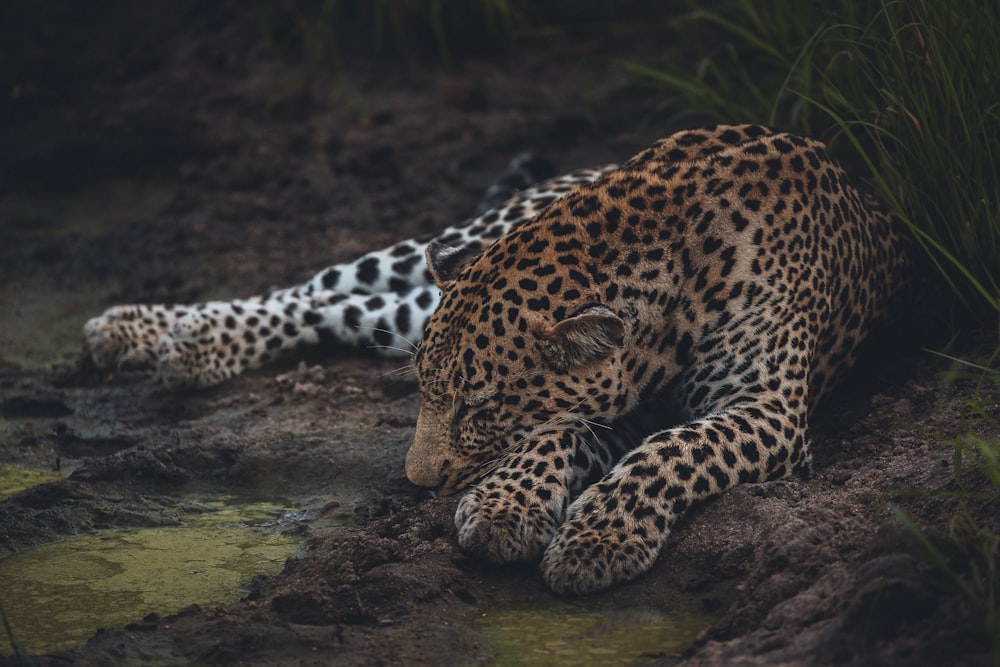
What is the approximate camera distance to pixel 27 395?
7211 mm

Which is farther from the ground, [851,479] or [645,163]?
[645,163]

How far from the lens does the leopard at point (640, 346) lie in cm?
472

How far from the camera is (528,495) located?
191 inches

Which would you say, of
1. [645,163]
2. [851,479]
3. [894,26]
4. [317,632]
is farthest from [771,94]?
[317,632]

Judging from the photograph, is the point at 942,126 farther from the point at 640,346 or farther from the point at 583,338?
the point at 583,338

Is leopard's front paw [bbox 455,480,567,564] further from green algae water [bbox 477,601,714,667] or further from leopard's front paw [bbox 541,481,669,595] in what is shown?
green algae water [bbox 477,601,714,667]

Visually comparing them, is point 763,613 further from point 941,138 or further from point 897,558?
point 941,138

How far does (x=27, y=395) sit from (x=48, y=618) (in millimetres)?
3021

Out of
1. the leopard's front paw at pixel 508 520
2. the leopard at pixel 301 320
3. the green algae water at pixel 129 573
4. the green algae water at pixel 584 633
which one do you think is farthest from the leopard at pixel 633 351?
the leopard at pixel 301 320

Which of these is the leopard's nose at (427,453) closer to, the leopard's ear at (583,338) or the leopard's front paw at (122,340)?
the leopard's ear at (583,338)

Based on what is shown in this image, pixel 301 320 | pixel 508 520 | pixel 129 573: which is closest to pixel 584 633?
pixel 508 520

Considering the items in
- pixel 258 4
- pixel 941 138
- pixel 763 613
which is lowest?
pixel 763 613

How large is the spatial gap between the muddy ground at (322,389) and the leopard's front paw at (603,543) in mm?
77

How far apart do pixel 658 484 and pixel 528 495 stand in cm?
49
